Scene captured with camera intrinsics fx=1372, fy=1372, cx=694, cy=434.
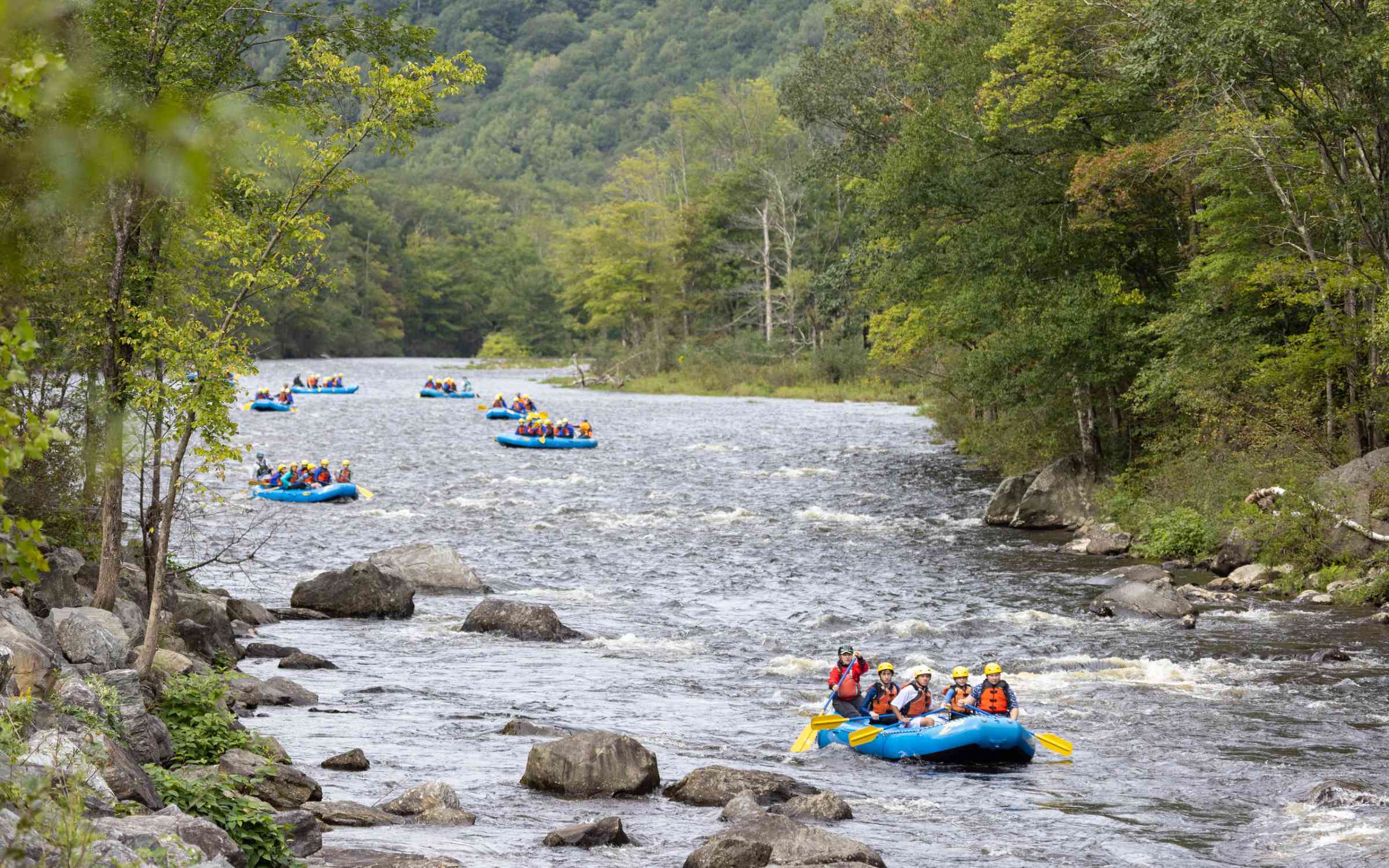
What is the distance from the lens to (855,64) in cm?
4066

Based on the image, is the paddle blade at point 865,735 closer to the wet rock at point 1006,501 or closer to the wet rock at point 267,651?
the wet rock at point 267,651

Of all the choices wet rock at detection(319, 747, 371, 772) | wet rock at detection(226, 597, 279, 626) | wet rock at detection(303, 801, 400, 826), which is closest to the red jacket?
wet rock at detection(319, 747, 371, 772)

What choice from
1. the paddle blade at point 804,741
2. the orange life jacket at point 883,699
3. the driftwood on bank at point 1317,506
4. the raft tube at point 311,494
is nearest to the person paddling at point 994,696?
the orange life jacket at point 883,699

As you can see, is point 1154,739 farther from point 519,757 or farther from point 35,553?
point 35,553

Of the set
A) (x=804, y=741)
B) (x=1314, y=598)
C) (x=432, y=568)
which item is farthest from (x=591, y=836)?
(x=1314, y=598)

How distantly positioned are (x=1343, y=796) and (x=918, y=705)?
4064mm

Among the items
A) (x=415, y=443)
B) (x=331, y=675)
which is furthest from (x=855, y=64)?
(x=331, y=675)

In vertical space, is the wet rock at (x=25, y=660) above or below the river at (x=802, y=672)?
above

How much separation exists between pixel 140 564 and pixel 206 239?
6821 millimetres

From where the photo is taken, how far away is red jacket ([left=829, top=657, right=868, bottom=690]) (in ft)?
47.3

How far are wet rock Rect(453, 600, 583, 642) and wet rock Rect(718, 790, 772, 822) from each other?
7560 mm

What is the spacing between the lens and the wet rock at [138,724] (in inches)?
385

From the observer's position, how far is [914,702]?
14055 mm

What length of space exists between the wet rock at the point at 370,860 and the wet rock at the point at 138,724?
1.50 m
